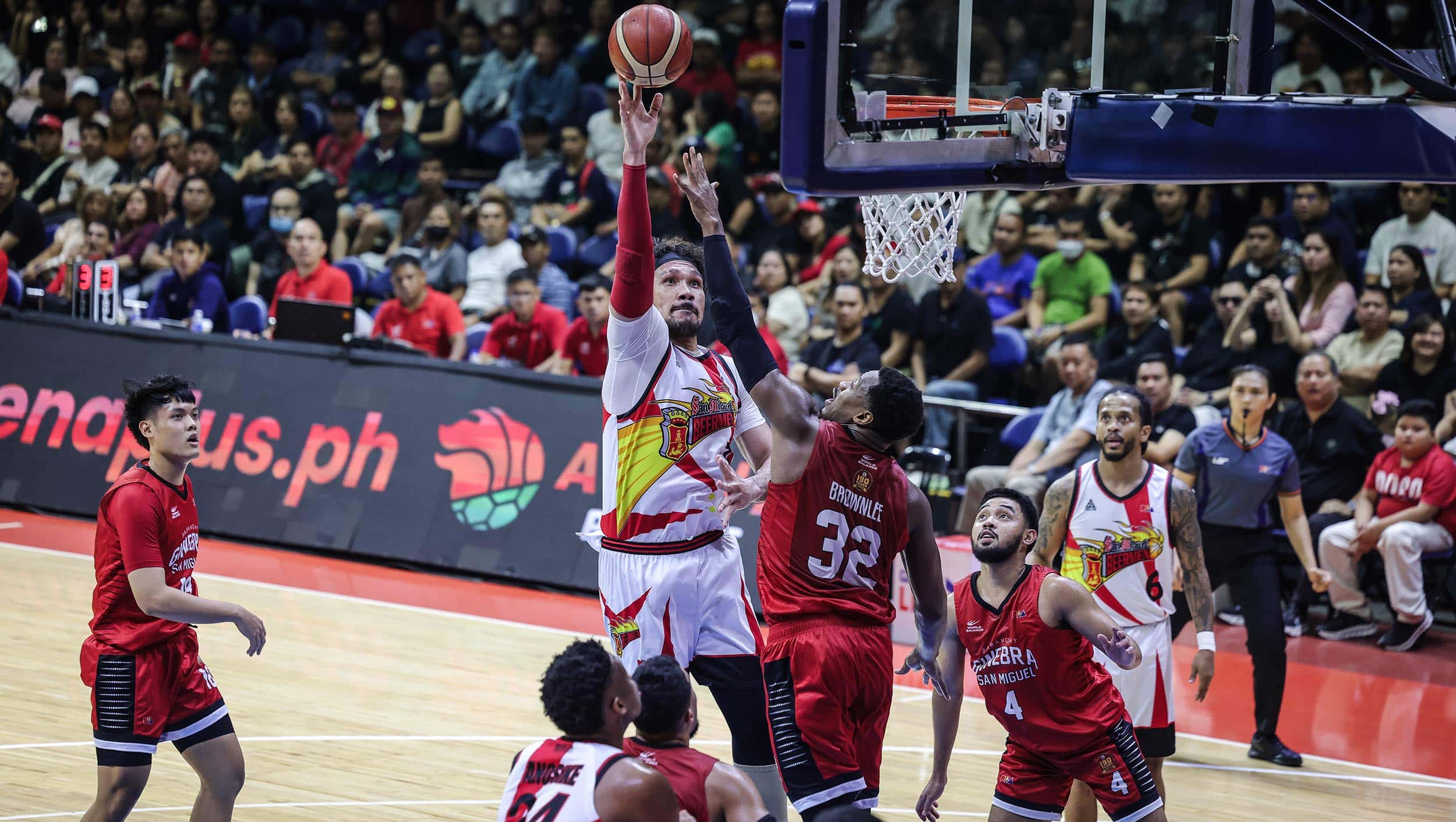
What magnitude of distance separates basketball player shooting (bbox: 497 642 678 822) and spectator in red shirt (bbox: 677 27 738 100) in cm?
1176

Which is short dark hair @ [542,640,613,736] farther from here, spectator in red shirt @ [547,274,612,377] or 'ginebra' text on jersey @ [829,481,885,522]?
spectator in red shirt @ [547,274,612,377]

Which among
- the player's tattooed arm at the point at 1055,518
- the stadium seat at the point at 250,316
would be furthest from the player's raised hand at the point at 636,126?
the stadium seat at the point at 250,316

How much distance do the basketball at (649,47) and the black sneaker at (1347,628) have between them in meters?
6.61

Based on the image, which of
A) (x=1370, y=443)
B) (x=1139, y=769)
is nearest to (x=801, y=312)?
(x=1370, y=443)

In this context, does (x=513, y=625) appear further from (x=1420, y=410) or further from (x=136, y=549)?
(x=1420, y=410)

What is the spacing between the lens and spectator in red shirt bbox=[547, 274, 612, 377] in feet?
37.6

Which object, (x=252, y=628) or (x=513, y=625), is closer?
(x=252, y=628)

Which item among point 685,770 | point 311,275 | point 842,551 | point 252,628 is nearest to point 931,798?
point 842,551

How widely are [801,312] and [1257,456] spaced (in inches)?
192

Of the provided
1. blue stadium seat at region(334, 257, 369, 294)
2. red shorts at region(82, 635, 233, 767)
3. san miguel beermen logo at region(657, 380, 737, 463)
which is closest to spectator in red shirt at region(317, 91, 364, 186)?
blue stadium seat at region(334, 257, 369, 294)

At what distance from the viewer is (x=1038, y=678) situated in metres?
5.37

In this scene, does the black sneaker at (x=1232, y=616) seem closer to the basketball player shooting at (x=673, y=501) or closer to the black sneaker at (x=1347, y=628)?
the black sneaker at (x=1347, y=628)

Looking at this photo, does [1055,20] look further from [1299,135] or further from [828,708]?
[828,708]

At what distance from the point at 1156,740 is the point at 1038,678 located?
124 cm
